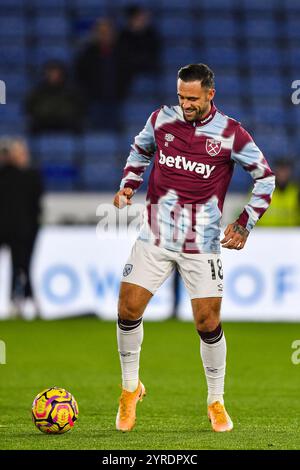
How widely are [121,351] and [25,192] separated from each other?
7483mm

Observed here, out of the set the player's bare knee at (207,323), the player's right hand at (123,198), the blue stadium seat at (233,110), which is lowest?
the blue stadium seat at (233,110)

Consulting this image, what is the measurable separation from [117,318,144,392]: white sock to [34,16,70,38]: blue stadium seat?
1340 centimetres

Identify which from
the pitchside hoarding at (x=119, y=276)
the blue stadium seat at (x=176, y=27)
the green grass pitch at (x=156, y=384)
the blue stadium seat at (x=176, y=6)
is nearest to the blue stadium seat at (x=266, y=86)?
the blue stadium seat at (x=176, y=27)

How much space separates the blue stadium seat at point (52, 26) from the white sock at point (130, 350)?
13.4 meters

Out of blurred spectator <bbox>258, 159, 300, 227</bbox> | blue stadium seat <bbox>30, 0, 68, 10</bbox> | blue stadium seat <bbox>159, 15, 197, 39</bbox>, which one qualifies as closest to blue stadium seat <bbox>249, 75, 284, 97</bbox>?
blue stadium seat <bbox>159, 15, 197, 39</bbox>

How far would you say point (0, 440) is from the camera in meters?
5.96

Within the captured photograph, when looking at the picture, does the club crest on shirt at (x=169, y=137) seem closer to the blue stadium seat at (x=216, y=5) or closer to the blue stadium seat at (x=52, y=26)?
the blue stadium seat at (x=52, y=26)

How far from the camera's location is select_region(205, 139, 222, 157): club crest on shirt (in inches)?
256

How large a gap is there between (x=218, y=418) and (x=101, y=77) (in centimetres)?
1194

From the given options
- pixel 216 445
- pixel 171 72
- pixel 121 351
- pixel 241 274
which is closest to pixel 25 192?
pixel 241 274

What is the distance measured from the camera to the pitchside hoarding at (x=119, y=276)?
1377 cm

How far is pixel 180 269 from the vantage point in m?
6.63

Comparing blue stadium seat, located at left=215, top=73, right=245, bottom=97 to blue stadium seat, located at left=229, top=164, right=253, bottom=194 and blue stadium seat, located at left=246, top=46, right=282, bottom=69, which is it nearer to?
blue stadium seat, located at left=246, top=46, right=282, bottom=69

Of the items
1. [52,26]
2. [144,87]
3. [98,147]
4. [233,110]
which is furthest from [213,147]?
[52,26]
